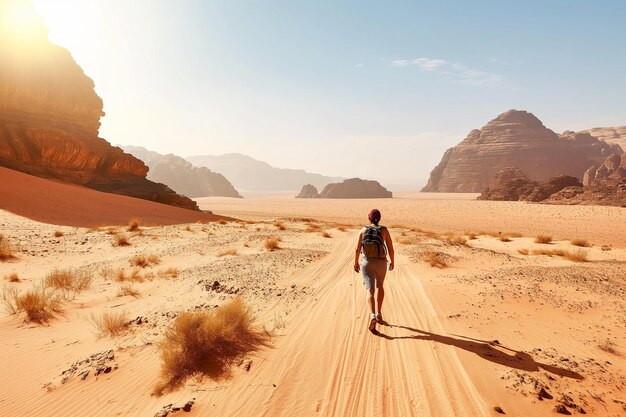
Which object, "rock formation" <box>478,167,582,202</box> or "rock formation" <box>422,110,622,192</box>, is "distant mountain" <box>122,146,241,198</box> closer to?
"rock formation" <box>422,110,622,192</box>

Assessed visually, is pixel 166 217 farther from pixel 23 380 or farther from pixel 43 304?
pixel 23 380

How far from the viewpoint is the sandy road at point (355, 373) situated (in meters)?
3.15

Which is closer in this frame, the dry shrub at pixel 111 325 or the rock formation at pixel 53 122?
the dry shrub at pixel 111 325

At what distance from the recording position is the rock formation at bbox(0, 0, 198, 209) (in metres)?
34.0

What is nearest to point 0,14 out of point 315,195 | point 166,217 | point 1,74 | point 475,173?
point 1,74

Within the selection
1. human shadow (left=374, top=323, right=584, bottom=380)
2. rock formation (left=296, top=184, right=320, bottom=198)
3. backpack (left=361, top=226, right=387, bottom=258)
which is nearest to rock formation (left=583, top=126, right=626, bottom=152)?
rock formation (left=296, top=184, right=320, bottom=198)

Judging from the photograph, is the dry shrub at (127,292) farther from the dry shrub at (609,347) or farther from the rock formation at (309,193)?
the rock formation at (309,193)

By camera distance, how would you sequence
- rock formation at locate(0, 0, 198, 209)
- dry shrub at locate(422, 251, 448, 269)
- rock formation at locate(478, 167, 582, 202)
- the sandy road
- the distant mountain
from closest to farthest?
the sandy road, dry shrub at locate(422, 251, 448, 269), rock formation at locate(0, 0, 198, 209), rock formation at locate(478, 167, 582, 202), the distant mountain

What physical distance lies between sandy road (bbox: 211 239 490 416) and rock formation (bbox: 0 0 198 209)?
3630cm

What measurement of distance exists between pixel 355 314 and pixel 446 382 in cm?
219

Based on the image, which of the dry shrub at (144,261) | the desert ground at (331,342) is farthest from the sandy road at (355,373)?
the dry shrub at (144,261)

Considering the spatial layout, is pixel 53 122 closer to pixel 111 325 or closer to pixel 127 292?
pixel 127 292

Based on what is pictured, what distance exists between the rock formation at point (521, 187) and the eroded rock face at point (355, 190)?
129 feet

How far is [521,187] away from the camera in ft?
230
